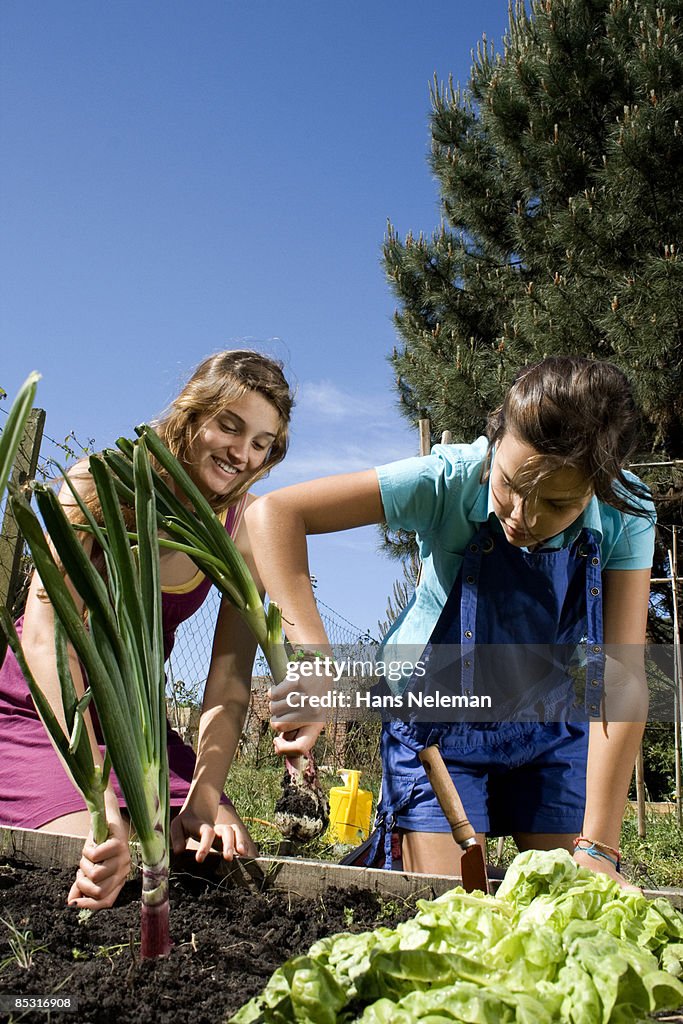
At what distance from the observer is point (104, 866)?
0.97 metres

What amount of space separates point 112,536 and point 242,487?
3.07 ft

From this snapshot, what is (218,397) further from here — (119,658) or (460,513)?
(119,658)

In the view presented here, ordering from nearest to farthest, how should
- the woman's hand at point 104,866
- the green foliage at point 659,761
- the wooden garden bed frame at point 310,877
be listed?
the woman's hand at point 104,866 → the wooden garden bed frame at point 310,877 → the green foliage at point 659,761

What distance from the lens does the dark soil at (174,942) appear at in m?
0.82

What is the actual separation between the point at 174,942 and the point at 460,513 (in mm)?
998

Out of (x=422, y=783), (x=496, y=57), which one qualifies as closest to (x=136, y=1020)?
(x=422, y=783)

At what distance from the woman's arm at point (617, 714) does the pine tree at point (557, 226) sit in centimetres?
531

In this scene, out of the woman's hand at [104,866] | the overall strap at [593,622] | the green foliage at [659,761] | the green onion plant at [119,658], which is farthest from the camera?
the green foliage at [659,761]

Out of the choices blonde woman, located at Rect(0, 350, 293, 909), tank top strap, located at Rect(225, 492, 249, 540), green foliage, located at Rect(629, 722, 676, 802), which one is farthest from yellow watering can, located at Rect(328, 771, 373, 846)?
green foliage, located at Rect(629, 722, 676, 802)

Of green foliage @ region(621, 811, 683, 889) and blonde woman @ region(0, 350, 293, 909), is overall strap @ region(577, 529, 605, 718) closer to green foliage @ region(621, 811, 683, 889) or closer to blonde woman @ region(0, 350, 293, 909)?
blonde woman @ region(0, 350, 293, 909)

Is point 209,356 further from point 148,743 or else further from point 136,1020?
point 136,1020

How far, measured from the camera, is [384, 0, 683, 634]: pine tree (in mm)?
7543

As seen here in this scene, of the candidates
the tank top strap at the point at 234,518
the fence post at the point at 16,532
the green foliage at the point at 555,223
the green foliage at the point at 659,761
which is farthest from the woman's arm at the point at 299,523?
the green foliage at the point at 659,761

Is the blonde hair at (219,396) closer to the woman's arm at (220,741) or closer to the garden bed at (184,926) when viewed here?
the woman's arm at (220,741)
